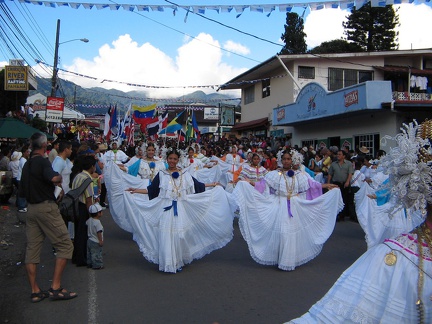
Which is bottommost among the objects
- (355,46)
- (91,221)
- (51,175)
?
(91,221)

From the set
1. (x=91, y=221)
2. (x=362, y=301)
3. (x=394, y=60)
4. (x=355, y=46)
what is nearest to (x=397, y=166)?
(x=362, y=301)

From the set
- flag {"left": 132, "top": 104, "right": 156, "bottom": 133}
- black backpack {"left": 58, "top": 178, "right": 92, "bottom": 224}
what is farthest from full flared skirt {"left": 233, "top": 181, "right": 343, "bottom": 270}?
flag {"left": 132, "top": 104, "right": 156, "bottom": 133}

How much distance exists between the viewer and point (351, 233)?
10.3m

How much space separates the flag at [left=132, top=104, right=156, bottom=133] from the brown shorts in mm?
14685

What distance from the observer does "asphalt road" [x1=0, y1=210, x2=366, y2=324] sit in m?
4.85

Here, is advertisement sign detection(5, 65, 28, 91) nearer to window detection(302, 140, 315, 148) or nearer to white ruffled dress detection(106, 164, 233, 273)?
window detection(302, 140, 315, 148)

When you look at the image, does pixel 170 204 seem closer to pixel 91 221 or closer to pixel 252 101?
pixel 91 221

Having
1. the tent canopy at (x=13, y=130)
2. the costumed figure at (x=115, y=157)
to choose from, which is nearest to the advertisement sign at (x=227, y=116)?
the tent canopy at (x=13, y=130)

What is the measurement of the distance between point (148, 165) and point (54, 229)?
4.89 m

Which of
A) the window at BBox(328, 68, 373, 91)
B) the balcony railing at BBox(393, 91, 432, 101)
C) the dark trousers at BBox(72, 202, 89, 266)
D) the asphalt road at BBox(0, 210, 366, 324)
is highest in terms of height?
the window at BBox(328, 68, 373, 91)

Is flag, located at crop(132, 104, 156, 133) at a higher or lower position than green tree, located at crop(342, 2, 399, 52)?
lower

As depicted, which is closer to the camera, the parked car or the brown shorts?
the brown shorts

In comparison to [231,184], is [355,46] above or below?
above

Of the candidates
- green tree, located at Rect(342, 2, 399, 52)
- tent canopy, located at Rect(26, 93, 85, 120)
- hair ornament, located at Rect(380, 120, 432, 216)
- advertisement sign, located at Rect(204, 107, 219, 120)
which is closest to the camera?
hair ornament, located at Rect(380, 120, 432, 216)
